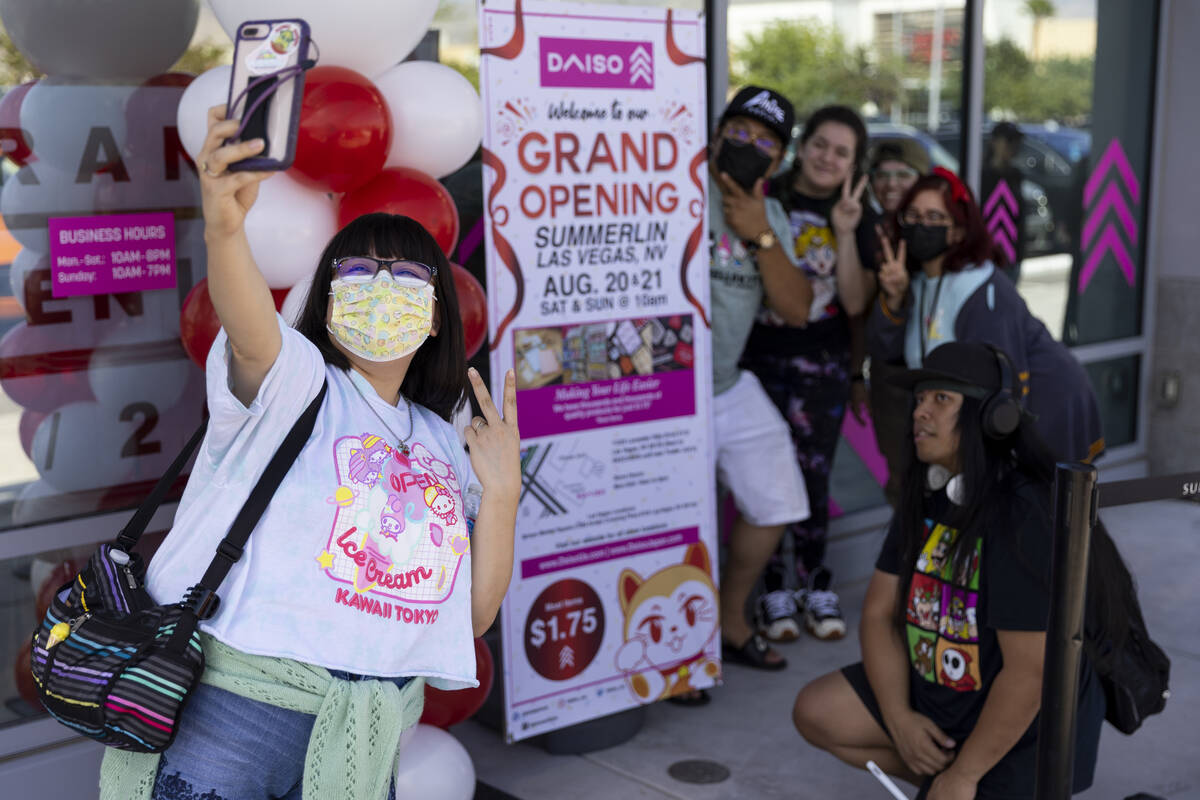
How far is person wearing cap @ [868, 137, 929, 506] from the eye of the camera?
4.33 meters

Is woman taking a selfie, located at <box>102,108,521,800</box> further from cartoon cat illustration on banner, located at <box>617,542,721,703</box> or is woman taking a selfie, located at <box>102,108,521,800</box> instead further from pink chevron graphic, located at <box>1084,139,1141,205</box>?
pink chevron graphic, located at <box>1084,139,1141,205</box>

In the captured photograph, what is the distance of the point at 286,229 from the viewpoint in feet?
8.39

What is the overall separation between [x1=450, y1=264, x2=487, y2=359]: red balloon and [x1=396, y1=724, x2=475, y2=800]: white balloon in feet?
3.00

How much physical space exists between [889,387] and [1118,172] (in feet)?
8.83

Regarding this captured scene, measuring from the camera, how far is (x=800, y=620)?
15.2ft

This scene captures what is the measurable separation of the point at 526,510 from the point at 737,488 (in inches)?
39.5

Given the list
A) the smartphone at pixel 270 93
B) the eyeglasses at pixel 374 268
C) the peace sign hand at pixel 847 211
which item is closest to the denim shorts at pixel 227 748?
the eyeglasses at pixel 374 268

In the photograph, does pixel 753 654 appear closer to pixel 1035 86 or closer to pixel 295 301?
pixel 295 301

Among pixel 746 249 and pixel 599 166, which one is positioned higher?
pixel 599 166

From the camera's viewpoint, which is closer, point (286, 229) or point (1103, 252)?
point (286, 229)

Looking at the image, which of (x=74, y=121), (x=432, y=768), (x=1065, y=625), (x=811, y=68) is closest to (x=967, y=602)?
(x=1065, y=625)

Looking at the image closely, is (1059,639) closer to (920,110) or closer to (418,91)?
(418,91)

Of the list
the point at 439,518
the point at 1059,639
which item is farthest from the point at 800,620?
the point at 439,518

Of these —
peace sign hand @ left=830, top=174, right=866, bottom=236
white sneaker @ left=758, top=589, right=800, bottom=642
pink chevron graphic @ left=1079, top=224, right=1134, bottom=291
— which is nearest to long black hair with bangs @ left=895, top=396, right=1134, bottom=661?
peace sign hand @ left=830, top=174, right=866, bottom=236
